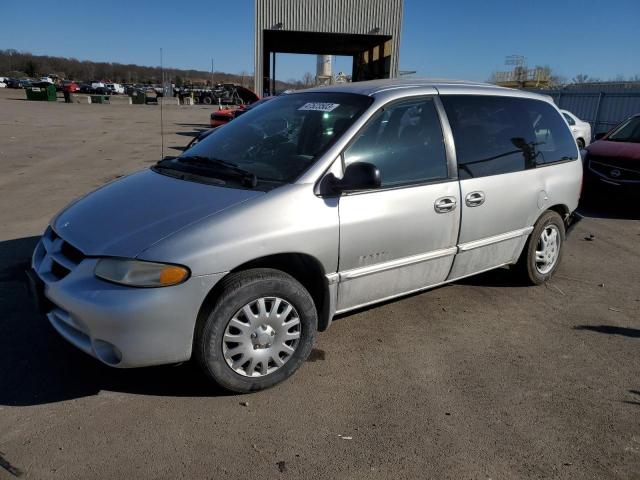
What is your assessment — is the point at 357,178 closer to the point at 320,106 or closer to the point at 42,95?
the point at 320,106

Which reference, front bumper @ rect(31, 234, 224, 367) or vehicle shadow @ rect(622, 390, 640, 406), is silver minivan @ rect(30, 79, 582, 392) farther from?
vehicle shadow @ rect(622, 390, 640, 406)

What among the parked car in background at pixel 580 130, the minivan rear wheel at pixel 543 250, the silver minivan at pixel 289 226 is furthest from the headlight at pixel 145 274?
the parked car in background at pixel 580 130

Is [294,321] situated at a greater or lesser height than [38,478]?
greater

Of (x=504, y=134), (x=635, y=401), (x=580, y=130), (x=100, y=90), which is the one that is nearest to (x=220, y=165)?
(x=504, y=134)

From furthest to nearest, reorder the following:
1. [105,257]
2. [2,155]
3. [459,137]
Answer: [2,155]
[459,137]
[105,257]

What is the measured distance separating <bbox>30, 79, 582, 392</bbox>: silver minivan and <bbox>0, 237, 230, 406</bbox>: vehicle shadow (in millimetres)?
398

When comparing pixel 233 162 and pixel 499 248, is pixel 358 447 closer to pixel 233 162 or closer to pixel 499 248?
pixel 233 162

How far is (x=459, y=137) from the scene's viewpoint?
392cm

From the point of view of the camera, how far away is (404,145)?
3646 mm

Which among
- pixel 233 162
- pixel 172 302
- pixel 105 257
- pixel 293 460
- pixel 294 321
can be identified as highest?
pixel 233 162

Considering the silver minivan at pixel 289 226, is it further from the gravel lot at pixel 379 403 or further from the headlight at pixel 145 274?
the gravel lot at pixel 379 403

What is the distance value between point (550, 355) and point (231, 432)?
2.31 m

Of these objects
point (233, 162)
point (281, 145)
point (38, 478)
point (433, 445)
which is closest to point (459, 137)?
point (281, 145)

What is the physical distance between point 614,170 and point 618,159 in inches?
7.2
